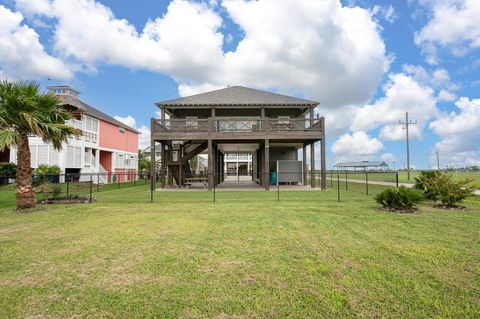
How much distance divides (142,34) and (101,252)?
15935 millimetres

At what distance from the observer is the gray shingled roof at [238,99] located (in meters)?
20.2

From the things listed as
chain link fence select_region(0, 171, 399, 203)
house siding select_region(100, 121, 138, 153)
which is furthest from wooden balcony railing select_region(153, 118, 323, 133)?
house siding select_region(100, 121, 138, 153)

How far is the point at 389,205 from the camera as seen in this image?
30.8 ft

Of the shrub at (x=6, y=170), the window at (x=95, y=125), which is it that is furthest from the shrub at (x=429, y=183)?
the window at (x=95, y=125)

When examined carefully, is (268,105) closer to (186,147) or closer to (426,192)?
(186,147)

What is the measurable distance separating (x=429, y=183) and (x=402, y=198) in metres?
3.00

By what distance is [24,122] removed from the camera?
9836 millimetres

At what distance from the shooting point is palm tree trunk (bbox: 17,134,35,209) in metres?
9.98

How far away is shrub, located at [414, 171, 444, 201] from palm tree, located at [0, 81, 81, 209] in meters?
14.9

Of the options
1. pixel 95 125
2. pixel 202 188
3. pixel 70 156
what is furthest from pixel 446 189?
pixel 95 125

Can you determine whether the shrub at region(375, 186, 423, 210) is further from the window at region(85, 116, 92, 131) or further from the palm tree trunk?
the window at region(85, 116, 92, 131)

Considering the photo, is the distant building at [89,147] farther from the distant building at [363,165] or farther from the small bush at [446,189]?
the distant building at [363,165]

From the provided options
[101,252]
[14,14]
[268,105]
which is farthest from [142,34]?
[101,252]

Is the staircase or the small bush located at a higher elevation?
the staircase
